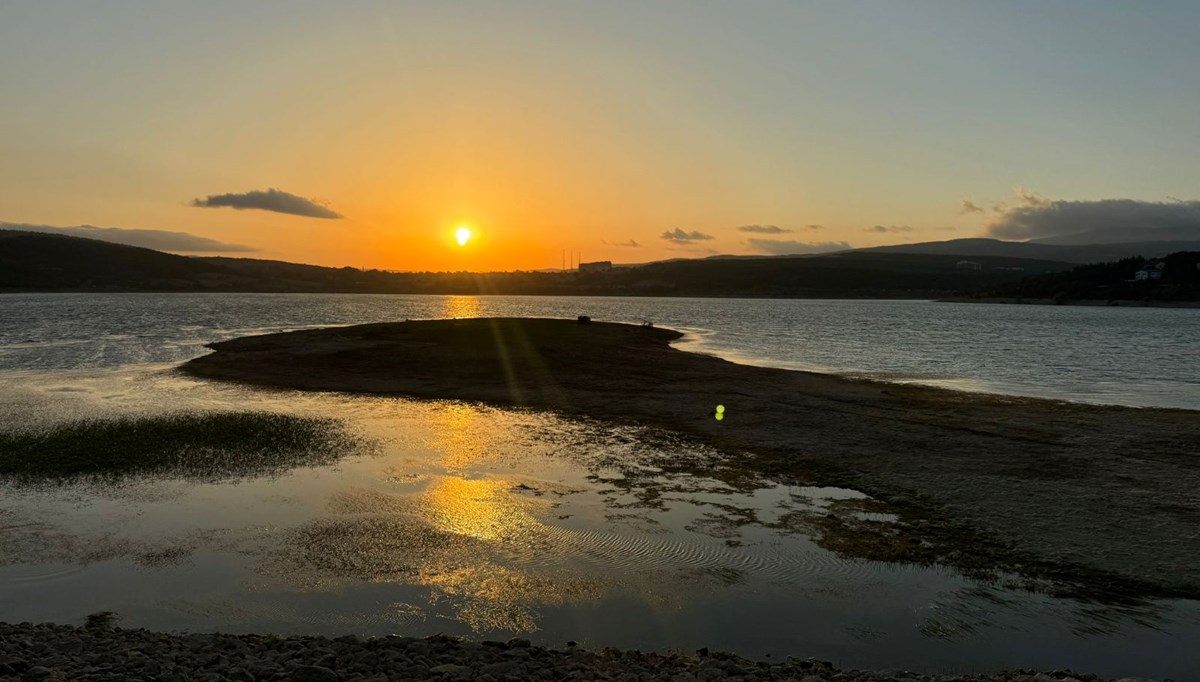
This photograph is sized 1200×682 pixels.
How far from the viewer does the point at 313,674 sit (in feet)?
23.8

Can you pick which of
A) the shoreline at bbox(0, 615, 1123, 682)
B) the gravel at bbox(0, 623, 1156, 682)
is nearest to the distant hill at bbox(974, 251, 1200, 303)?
the shoreline at bbox(0, 615, 1123, 682)

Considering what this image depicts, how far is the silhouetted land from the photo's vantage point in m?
12.5

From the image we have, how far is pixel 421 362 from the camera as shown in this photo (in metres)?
40.5

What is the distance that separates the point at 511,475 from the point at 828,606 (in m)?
9.08

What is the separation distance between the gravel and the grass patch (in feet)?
31.5

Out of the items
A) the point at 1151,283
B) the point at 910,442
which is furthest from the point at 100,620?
the point at 1151,283

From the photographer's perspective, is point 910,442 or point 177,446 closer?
point 177,446

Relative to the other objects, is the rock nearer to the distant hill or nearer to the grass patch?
the grass patch

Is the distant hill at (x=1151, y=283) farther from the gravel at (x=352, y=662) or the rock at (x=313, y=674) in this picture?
the rock at (x=313, y=674)

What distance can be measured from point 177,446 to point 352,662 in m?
15.0

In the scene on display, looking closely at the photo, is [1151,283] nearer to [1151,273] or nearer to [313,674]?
[1151,273]

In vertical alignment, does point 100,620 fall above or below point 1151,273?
below

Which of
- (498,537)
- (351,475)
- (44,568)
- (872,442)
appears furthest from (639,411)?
(44,568)

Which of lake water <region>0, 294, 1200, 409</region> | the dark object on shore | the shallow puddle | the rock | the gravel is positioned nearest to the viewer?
the rock
